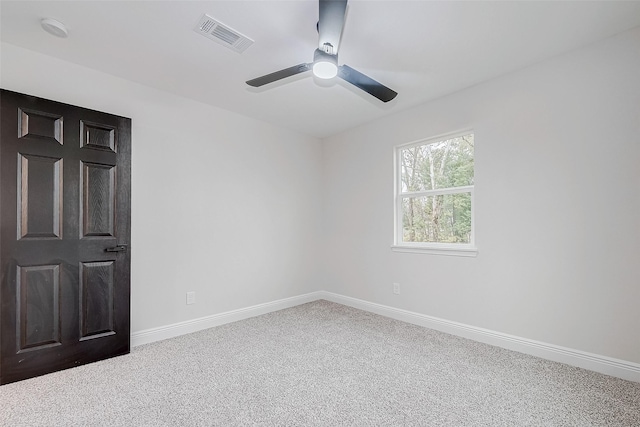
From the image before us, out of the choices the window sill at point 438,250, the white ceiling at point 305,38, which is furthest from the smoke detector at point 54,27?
the window sill at point 438,250

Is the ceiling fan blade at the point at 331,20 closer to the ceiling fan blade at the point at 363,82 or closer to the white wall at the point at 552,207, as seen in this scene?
the ceiling fan blade at the point at 363,82

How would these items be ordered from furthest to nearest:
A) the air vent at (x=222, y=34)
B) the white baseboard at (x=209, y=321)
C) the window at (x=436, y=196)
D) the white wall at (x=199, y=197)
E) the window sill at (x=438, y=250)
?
the window at (x=436, y=196)
the window sill at (x=438, y=250)
the white baseboard at (x=209, y=321)
the white wall at (x=199, y=197)
the air vent at (x=222, y=34)

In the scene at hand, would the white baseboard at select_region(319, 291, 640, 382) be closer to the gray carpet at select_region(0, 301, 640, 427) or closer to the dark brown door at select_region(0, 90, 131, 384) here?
the gray carpet at select_region(0, 301, 640, 427)

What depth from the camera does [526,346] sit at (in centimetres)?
256

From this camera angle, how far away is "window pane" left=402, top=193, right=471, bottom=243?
3090 millimetres

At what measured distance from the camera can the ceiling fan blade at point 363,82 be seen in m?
1.99

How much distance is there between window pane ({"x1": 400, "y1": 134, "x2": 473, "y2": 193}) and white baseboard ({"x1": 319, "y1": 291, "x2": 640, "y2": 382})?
1.43m

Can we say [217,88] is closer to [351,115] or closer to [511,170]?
[351,115]

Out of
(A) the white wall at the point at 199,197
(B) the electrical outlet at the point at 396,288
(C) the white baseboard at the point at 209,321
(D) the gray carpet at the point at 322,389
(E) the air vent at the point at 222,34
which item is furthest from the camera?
(B) the electrical outlet at the point at 396,288

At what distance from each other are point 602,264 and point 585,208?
428 millimetres

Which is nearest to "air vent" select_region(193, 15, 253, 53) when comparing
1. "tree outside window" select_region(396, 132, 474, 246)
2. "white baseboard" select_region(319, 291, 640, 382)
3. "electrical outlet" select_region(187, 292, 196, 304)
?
"tree outside window" select_region(396, 132, 474, 246)

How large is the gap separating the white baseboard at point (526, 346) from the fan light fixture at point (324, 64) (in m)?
2.64

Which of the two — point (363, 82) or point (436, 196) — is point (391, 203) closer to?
point (436, 196)

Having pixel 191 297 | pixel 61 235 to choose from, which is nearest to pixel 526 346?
pixel 191 297
